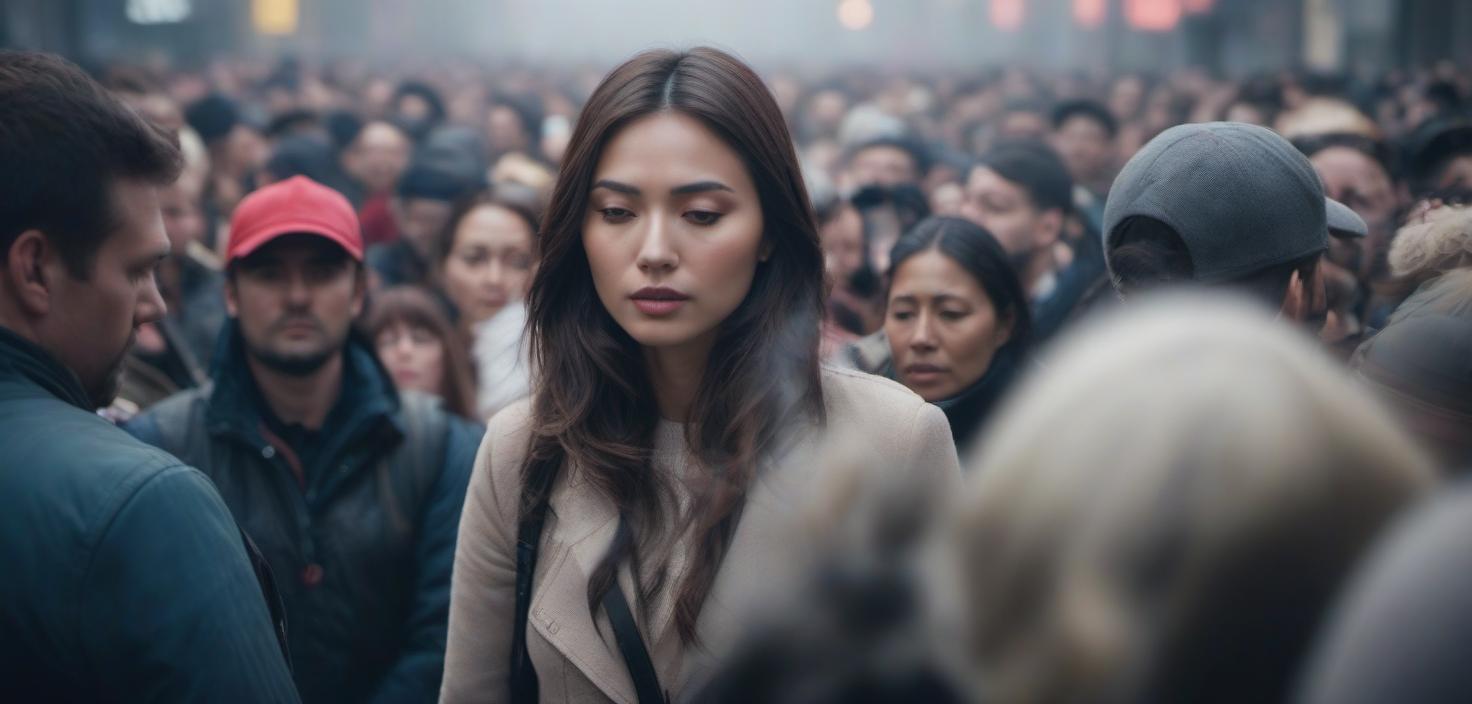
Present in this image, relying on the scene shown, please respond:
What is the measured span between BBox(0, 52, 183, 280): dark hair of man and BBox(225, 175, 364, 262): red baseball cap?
1850 mm

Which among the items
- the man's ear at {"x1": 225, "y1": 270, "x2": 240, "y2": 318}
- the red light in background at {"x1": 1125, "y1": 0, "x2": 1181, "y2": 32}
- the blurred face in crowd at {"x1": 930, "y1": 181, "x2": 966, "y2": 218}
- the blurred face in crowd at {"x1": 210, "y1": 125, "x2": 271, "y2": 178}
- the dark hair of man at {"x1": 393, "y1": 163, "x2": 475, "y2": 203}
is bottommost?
the red light in background at {"x1": 1125, "y1": 0, "x2": 1181, "y2": 32}

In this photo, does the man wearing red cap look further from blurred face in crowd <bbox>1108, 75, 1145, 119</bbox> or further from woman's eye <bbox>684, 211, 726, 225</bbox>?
blurred face in crowd <bbox>1108, 75, 1145, 119</bbox>

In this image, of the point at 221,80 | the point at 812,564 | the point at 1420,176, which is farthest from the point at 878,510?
the point at 221,80

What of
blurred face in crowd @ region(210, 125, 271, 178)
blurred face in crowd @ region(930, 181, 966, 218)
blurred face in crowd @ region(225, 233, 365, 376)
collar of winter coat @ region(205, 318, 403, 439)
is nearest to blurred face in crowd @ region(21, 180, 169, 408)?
collar of winter coat @ region(205, 318, 403, 439)

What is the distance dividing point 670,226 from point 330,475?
164 cm

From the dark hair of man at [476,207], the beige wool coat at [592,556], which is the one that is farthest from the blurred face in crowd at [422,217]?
the beige wool coat at [592,556]

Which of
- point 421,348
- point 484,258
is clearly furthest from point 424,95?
point 421,348

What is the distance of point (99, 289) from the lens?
229 centimetres

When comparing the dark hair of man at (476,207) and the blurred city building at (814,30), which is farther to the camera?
the blurred city building at (814,30)

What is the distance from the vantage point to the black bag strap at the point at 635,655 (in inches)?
93.4

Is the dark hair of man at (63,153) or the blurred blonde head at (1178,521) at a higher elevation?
the dark hair of man at (63,153)

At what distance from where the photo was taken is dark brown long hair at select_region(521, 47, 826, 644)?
8.14ft

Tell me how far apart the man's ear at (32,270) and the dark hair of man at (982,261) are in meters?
2.87

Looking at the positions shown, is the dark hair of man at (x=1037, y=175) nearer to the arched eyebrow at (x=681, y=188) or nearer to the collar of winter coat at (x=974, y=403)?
the collar of winter coat at (x=974, y=403)
